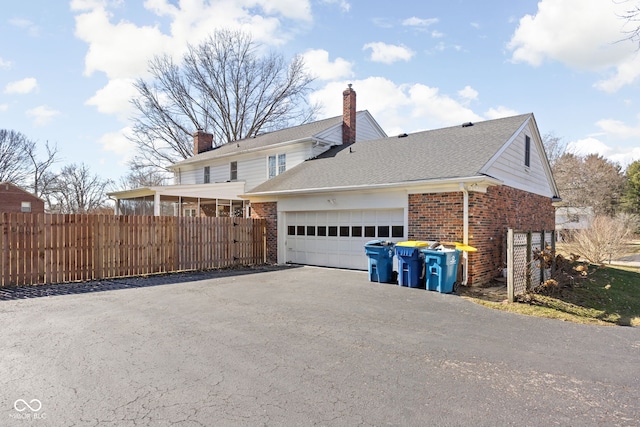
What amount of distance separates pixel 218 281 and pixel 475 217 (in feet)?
23.5

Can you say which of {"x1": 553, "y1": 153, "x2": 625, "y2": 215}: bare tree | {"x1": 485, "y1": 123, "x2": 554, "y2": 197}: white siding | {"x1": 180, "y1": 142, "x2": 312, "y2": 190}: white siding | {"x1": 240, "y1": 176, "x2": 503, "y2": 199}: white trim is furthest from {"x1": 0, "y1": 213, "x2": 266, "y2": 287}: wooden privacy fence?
{"x1": 553, "y1": 153, "x2": 625, "y2": 215}: bare tree

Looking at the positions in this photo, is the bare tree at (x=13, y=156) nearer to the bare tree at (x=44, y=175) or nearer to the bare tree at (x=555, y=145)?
the bare tree at (x=44, y=175)

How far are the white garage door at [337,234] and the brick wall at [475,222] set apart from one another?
745mm

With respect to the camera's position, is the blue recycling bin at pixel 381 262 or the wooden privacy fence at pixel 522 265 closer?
the wooden privacy fence at pixel 522 265

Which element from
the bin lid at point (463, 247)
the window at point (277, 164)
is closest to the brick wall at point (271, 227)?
the window at point (277, 164)

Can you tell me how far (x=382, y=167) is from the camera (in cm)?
1229

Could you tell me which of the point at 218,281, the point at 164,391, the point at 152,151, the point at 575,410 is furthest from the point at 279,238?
the point at 152,151

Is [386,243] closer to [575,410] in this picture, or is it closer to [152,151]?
[575,410]

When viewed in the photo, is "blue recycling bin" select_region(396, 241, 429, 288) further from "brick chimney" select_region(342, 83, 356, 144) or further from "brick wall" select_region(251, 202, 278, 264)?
"brick chimney" select_region(342, 83, 356, 144)

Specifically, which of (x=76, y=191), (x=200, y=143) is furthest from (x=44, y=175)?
(x=200, y=143)

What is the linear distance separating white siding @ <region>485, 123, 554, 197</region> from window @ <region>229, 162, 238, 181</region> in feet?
47.0

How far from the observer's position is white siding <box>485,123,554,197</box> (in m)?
11.0

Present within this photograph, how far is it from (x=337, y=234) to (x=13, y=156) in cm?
4967

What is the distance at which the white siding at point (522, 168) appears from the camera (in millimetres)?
10961
